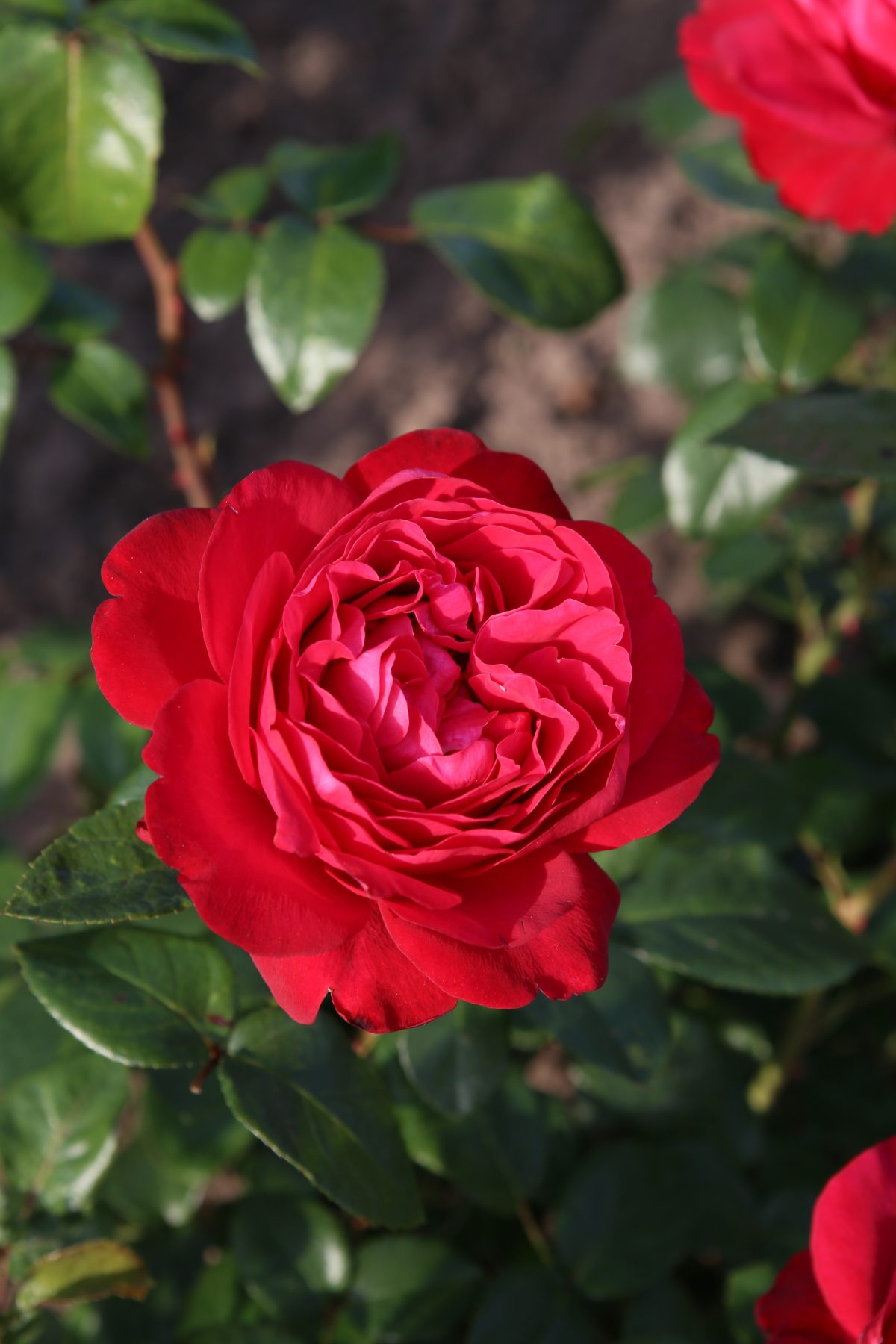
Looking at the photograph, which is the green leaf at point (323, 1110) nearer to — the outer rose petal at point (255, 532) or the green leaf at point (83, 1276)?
the green leaf at point (83, 1276)

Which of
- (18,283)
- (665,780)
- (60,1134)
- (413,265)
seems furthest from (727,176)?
(413,265)

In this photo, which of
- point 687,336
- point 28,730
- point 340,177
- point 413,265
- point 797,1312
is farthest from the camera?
point 413,265

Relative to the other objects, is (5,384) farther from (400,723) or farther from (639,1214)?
(639,1214)

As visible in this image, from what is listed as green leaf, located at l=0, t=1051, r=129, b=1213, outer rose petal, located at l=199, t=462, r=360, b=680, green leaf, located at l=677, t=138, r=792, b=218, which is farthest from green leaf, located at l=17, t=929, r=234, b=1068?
green leaf, located at l=677, t=138, r=792, b=218

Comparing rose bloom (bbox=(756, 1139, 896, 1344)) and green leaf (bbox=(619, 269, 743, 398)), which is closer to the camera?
rose bloom (bbox=(756, 1139, 896, 1344))

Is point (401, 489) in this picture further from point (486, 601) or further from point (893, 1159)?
point (893, 1159)

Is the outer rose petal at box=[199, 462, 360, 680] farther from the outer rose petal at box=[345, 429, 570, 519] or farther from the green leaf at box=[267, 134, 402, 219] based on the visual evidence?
the green leaf at box=[267, 134, 402, 219]

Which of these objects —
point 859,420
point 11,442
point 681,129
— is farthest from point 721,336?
point 11,442
